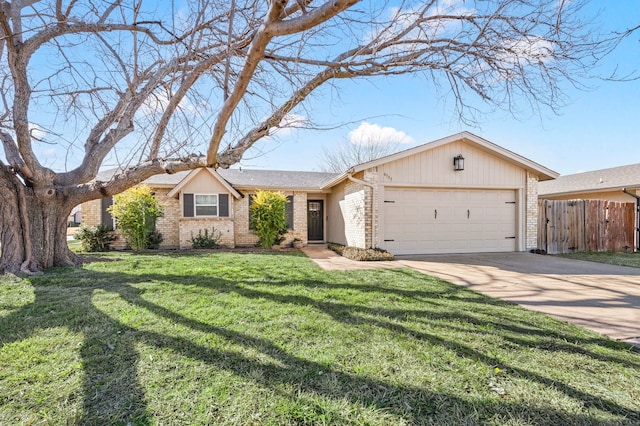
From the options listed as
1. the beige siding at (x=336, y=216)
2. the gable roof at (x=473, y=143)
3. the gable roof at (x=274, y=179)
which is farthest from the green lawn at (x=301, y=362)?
the gable roof at (x=274, y=179)

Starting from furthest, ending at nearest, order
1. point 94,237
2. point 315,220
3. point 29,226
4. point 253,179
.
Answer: point 315,220, point 253,179, point 94,237, point 29,226

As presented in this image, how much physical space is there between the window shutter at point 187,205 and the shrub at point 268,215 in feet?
7.80

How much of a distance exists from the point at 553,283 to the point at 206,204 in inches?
432

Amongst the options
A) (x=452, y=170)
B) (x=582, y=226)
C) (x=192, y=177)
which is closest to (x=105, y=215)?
(x=192, y=177)

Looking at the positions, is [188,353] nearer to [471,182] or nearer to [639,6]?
[639,6]

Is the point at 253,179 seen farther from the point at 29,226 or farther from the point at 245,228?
the point at 29,226

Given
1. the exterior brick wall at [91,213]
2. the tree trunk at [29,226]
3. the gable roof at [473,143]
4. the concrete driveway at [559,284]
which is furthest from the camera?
the exterior brick wall at [91,213]

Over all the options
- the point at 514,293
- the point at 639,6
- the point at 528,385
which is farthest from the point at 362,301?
the point at 639,6

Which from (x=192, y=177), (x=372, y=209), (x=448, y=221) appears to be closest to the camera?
(x=372, y=209)

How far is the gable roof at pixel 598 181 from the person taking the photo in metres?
12.6

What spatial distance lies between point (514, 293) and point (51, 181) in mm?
9543

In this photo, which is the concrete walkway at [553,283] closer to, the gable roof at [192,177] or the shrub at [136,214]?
the gable roof at [192,177]

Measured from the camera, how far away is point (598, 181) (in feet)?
47.0

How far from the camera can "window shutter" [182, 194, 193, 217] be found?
38.2ft
